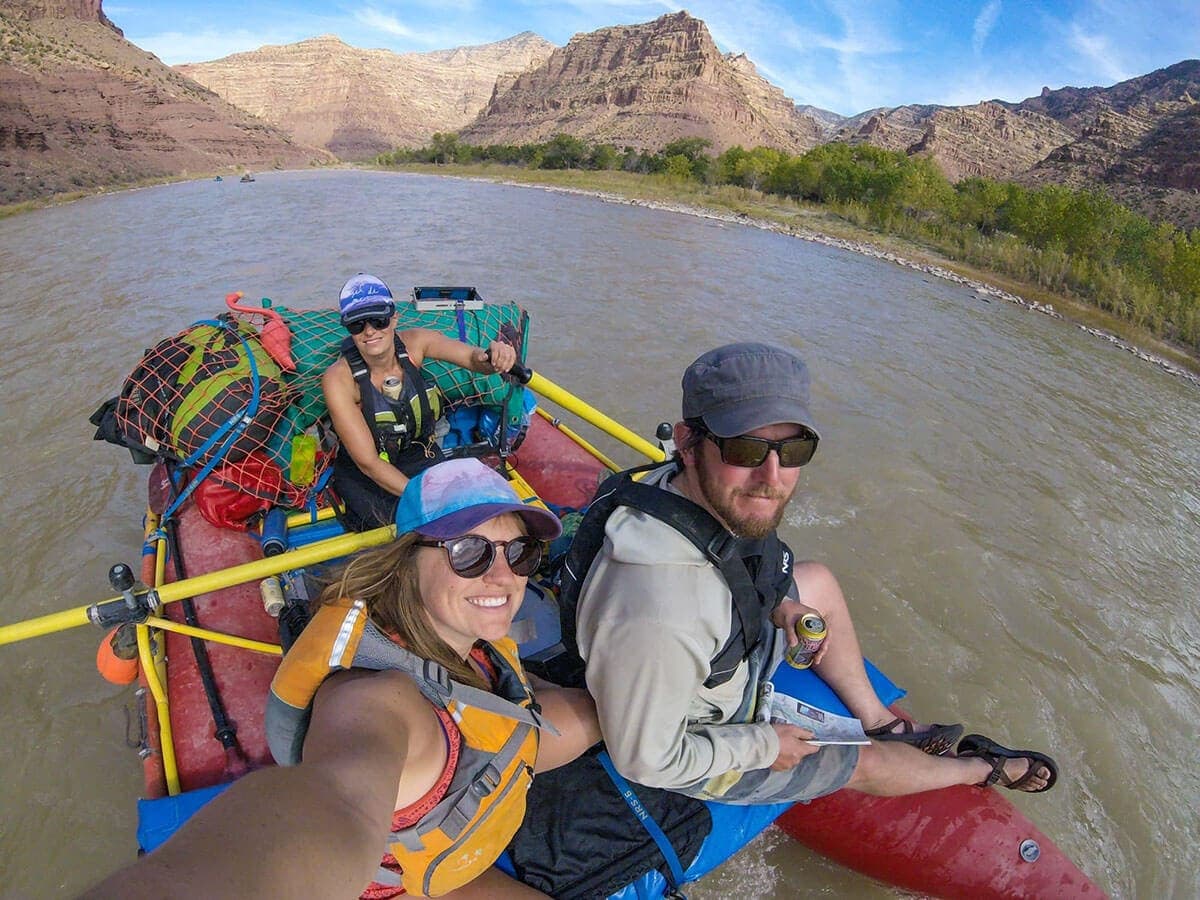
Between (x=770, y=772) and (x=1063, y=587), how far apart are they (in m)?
4.22

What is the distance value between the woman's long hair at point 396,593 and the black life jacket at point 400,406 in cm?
201

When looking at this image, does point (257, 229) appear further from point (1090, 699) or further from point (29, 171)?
point (29, 171)

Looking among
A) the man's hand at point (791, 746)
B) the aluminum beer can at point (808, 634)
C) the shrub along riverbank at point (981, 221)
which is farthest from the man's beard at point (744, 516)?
the shrub along riverbank at point (981, 221)

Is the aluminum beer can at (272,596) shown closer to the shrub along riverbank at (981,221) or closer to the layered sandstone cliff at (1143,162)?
the shrub along riverbank at (981,221)

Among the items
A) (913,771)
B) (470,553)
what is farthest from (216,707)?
(913,771)

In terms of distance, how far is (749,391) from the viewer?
1.78 m

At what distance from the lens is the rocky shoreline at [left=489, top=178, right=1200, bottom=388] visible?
41.2 feet

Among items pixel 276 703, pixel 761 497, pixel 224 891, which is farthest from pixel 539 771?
pixel 224 891

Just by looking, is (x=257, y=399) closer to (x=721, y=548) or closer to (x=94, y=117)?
(x=721, y=548)

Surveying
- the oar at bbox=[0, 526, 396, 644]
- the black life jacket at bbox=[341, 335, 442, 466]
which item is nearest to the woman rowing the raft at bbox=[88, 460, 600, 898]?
the oar at bbox=[0, 526, 396, 644]

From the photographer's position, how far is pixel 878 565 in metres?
4.79

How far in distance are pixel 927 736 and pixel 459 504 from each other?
2226 mm

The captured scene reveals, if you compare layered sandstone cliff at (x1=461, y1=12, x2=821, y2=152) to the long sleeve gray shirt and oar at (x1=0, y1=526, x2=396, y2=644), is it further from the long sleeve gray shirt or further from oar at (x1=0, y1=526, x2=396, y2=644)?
the long sleeve gray shirt

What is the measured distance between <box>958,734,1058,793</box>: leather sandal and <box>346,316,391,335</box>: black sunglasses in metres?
3.40
